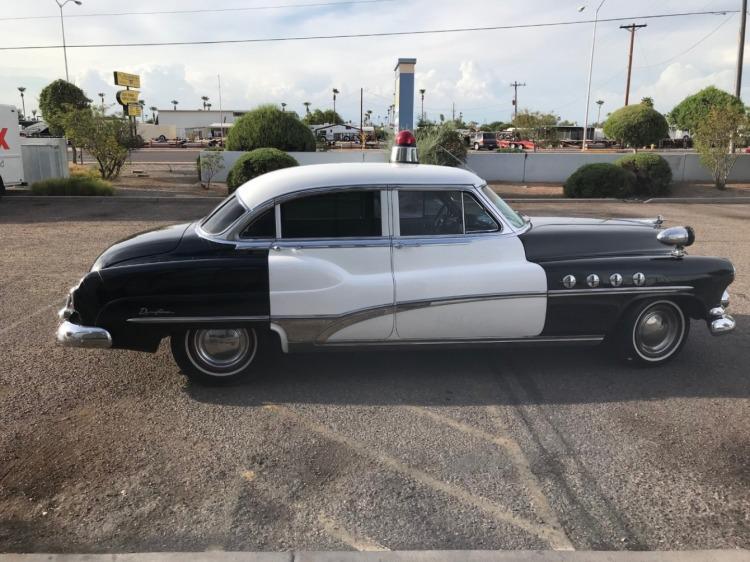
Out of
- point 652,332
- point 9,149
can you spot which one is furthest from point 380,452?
point 9,149

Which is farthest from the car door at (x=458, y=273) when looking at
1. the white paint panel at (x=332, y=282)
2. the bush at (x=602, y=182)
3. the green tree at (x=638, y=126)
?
the green tree at (x=638, y=126)

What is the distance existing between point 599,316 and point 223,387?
9.50 ft

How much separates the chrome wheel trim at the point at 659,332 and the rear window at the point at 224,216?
3189 mm

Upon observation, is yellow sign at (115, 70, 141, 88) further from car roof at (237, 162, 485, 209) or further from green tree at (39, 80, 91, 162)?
car roof at (237, 162, 485, 209)

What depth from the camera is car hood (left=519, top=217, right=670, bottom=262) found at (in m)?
4.62

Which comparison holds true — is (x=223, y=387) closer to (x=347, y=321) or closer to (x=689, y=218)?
(x=347, y=321)

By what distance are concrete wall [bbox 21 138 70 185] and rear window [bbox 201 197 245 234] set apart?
17638mm

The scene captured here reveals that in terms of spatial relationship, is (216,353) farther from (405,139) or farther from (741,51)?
(741,51)

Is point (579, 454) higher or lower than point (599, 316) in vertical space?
lower

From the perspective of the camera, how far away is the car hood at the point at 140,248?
173 inches

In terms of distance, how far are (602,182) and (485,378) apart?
14.9m

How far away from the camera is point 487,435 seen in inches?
152

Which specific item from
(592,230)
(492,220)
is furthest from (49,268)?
(592,230)

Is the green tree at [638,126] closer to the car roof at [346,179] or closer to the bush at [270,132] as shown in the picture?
the bush at [270,132]
